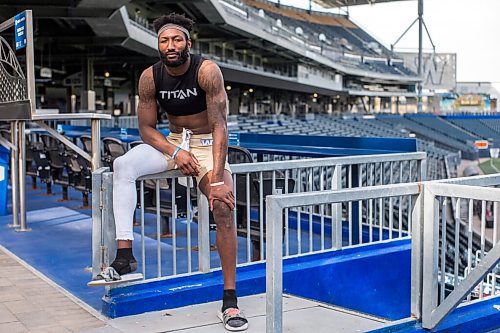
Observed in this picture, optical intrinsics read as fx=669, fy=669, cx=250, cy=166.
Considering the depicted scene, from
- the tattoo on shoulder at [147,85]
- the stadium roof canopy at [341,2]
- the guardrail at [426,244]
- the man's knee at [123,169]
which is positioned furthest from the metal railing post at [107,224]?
the stadium roof canopy at [341,2]

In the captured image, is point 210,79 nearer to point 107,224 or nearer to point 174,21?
point 174,21

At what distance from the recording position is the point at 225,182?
13.4 ft

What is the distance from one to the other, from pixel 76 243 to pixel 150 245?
826mm

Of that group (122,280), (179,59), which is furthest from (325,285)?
(179,59)

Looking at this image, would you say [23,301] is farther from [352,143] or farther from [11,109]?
[352,143]

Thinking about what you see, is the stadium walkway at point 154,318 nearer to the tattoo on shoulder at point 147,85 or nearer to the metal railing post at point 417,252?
the metal railing post at point 417,252

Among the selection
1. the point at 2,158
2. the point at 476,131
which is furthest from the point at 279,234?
the point at 476,131

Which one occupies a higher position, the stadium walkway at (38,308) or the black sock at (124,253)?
the black sock at (124,253)

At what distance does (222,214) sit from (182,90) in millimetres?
795

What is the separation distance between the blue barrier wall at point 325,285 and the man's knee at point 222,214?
0.67m

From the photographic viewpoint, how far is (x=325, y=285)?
17.2 feet

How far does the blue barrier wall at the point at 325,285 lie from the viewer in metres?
4.31

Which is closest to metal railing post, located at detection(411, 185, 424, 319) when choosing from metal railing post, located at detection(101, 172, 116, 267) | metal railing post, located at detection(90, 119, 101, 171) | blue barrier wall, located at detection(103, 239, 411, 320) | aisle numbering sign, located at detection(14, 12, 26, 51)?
blue barrier wall, located at detection(103, 239, 411, 320)

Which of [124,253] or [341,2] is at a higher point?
[341,2]
